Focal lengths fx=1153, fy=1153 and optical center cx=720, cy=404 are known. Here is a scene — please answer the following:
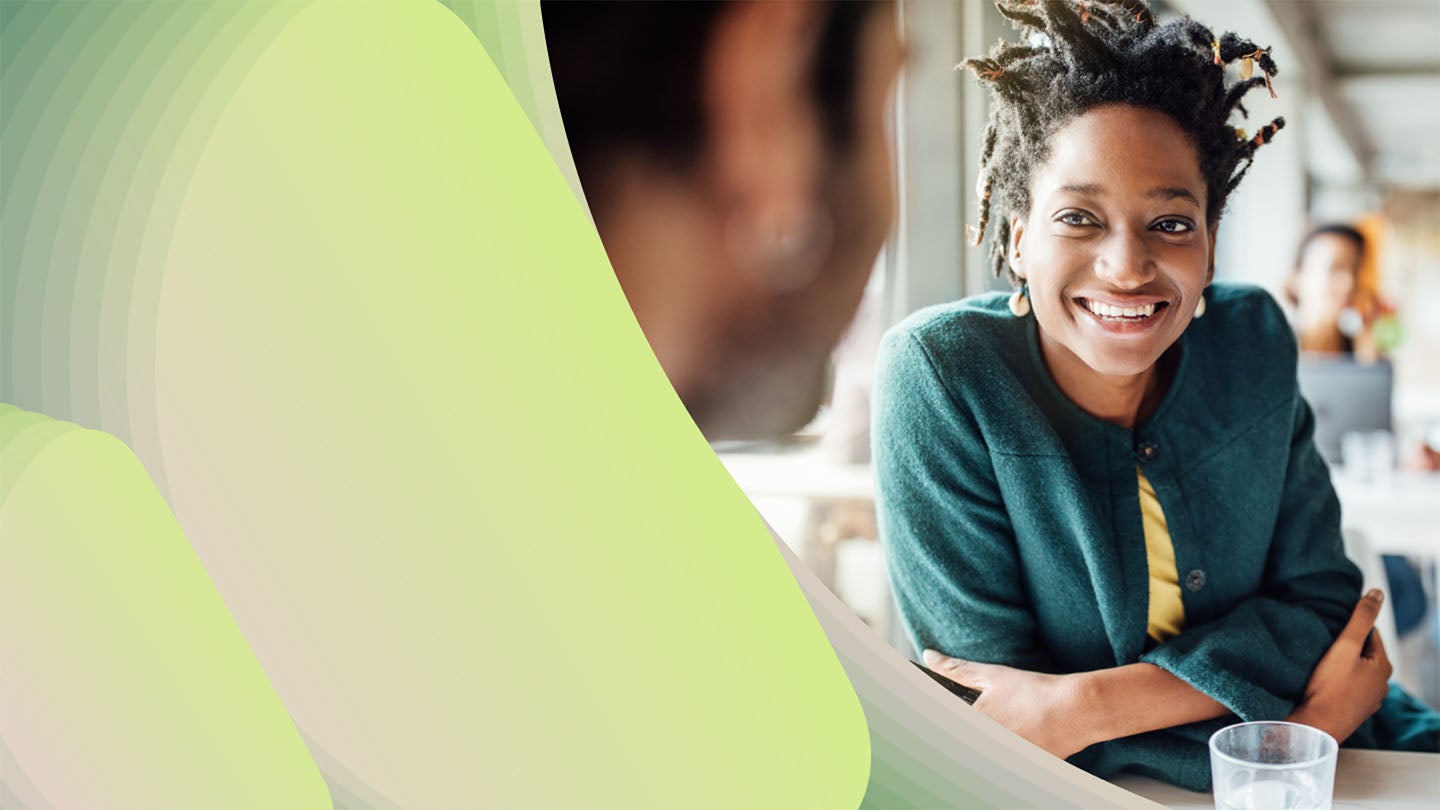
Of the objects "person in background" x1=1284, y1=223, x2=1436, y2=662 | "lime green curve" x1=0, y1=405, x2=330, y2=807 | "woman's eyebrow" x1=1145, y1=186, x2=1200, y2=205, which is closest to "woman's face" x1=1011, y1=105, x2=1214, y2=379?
"woman's eyebrow" x1=1145, y1=186, x2=1200, y2=205

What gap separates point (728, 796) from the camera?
0.89 meters

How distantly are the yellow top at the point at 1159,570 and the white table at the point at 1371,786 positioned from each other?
111 mm

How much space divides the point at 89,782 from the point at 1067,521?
815 millimetres

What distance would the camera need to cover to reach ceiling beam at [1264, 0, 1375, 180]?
840mm

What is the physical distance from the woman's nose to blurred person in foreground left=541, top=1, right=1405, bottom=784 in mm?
195

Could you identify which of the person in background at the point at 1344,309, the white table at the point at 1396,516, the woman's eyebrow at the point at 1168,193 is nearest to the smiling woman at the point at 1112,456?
the woman's eyebrow at the point at 1168,193

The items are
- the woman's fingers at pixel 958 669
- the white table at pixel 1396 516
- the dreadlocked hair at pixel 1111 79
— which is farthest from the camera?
the white table at pixel 1396 516

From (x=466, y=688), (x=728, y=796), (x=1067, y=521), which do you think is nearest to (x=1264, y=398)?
(x=1067, y=521)

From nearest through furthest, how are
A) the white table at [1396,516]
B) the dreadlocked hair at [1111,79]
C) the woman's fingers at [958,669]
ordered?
the dreadlocked hair at [1111,79], the woman's fingers at [958,669], the white table at [1396,516]

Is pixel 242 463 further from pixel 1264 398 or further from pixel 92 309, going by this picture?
pixel 1264 398

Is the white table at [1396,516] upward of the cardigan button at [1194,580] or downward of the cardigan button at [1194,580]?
downward

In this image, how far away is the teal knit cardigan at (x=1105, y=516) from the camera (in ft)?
2.70

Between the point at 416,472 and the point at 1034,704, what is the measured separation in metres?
0.50

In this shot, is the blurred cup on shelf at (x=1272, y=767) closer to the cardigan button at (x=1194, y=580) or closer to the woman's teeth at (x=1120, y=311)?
the cardigan button at (x=1194, y=580)
